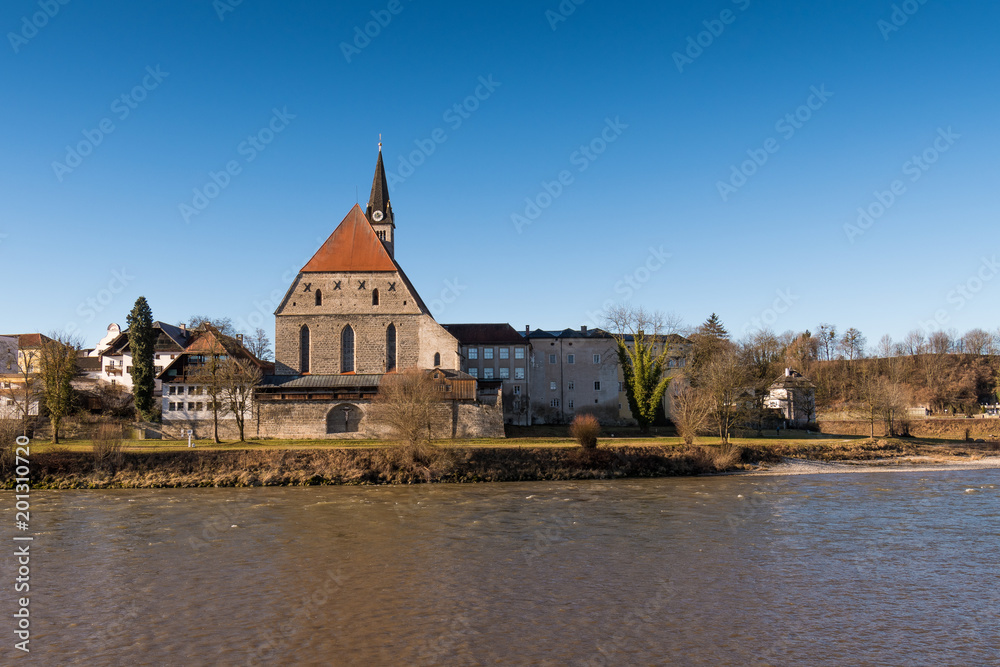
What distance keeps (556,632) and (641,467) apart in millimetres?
22566

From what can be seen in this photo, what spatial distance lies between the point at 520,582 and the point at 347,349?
36038 mm

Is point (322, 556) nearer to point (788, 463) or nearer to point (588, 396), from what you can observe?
point (788, 463)

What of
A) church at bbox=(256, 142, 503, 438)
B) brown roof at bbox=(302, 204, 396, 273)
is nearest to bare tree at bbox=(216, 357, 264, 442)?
church at bbox=(256, 142, 503, 438)

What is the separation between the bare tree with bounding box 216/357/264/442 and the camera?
3953 cm

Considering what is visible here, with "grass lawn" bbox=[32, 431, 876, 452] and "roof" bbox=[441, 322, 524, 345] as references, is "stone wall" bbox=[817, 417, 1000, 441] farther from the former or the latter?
"roof" bbox=[441, 322, 524, 345]

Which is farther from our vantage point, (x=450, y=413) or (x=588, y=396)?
(x=588, y=396)

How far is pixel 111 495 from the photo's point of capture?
27.1 meters

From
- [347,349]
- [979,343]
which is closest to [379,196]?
[347,349]

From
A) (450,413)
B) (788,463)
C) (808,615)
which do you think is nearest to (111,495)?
(450,413)

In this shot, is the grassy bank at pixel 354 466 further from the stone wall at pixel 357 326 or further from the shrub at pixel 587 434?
the stone wall at pixel 357 326

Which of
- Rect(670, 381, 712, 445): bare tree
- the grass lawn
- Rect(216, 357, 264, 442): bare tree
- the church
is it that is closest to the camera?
the grass lawn

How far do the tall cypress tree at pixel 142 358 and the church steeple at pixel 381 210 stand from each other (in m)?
18.8

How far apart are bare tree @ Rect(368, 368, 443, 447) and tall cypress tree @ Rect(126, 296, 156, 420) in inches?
645

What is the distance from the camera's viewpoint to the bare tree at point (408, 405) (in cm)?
3238
